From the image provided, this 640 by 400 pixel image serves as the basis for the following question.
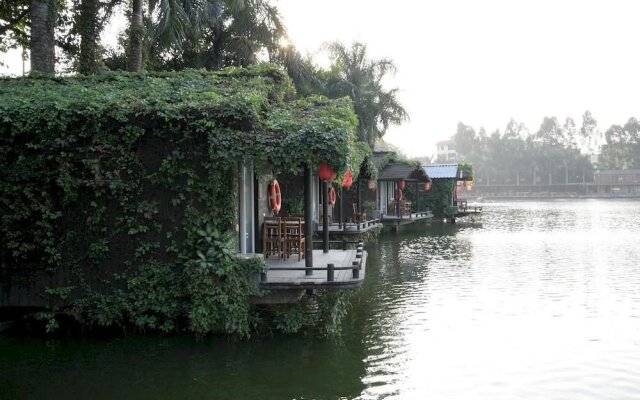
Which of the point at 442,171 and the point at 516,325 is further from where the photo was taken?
the point at 442,171

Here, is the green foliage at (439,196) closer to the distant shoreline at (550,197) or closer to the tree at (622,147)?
the distant shoreline at (550,197)

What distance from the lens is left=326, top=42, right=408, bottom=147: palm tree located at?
42469 millimetres

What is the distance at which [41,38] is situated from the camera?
16406mm

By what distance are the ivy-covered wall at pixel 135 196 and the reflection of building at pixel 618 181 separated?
100376 millimetres

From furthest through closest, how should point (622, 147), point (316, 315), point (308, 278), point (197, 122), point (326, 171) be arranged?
point (622, 147), point (316, 315), point (326, 171), point (308, 278), point (197, 122)

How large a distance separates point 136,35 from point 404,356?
1369 cm

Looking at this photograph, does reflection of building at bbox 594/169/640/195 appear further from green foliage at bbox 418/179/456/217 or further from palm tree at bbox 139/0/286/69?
palm tree at bbox 139/0/286/69

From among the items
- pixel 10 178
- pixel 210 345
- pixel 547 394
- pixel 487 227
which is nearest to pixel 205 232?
pixel 210 345

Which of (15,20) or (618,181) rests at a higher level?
(15,20)

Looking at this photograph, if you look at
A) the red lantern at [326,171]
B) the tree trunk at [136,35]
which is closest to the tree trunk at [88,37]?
the tree trunk at [136,35]

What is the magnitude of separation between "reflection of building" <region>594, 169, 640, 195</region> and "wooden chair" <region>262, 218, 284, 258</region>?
97666 mm

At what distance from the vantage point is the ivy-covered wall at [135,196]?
10219 millimetres

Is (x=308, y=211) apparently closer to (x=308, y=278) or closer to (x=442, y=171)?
(x=308, y=278)

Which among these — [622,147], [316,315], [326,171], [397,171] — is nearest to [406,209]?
[397,171]
